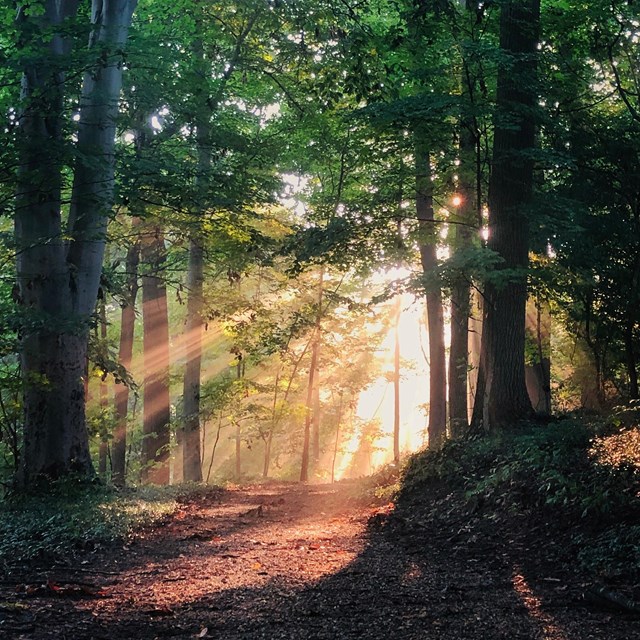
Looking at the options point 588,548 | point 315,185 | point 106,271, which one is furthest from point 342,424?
point 588,548

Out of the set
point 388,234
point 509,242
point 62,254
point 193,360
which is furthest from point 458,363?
point 62,254

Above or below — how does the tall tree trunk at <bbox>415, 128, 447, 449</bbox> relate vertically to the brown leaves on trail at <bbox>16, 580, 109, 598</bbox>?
above

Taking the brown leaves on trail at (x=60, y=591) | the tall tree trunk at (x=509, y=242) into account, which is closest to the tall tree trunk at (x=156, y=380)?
the tall tree trunk at (x=509, y=242)

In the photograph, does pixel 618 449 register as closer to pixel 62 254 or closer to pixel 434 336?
pixel 434 336

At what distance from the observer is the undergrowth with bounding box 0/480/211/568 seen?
20.3ft

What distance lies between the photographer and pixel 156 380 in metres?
15.7

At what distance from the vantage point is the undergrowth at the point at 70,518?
6.20 metres

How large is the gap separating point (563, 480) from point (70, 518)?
18.9 feet

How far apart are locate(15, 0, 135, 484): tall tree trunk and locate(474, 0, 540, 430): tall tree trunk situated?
20.1 ft

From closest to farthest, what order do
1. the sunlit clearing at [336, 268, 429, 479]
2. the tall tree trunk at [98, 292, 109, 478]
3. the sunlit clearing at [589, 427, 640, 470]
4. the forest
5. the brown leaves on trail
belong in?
1. the brown leaves on trail
2. the sunlit clearing at [589, 427, 640, 470]
3. the forest
4. the tall tree trunk at [98, 292, 109, 478]
5. the sunlit clearing at [336, 268, 429, 479]

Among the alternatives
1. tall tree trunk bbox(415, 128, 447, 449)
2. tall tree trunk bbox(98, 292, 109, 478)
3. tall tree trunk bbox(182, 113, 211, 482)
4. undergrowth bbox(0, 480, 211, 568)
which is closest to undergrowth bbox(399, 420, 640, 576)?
undergrowth bbox(0, 480, 211, 568)

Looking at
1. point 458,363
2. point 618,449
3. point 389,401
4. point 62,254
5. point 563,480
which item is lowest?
point 563,480

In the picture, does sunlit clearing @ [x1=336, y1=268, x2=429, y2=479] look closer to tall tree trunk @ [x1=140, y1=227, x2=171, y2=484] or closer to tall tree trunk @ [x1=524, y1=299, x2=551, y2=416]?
tall tree trunk @ [x1=524, y1=299, x2=551, y2=416]

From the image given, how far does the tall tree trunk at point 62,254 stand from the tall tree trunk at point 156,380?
5363mm
